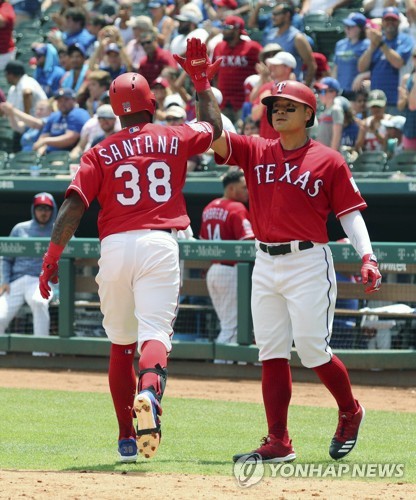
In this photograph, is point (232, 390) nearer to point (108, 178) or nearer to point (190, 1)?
point (108, 178)

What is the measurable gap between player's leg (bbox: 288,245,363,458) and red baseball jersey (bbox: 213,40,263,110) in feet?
22.8

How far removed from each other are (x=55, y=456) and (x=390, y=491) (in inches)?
75.1

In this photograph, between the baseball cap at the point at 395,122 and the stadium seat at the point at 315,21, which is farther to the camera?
the stadium seat at the point at 315,21

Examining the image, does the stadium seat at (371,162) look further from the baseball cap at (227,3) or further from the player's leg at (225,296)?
the baseball cap at (227,3)

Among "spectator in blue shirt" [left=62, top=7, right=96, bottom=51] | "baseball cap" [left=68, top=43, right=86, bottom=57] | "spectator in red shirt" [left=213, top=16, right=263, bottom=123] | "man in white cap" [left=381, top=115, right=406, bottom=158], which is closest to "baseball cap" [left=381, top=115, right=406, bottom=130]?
"man in white cap" [left=381, top=115, right=406, bottom=158]

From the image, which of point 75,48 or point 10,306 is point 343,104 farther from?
point 75,48

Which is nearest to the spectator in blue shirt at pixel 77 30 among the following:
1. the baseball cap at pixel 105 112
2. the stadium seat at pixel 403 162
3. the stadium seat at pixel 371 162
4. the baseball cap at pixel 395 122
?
the baseball cap at pixel 105 112

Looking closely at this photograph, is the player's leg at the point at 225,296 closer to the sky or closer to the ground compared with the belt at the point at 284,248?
closer to the ground

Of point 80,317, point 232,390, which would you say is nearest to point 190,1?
point 80,317

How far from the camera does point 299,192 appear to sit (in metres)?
5.25

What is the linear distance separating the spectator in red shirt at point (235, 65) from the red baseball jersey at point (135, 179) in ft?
22.6

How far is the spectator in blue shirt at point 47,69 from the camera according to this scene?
13998mm

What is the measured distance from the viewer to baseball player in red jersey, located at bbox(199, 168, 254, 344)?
9133 millimetres

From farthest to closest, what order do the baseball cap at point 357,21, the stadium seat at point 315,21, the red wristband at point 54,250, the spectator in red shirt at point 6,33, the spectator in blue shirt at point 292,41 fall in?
the spectator in red shirt at point 6,33 → the stadium seat at point 315,21 → the baseball cap at point 357,21 → the spectator in blue shirt at point 292,41 → the red wristband at point 54,250
